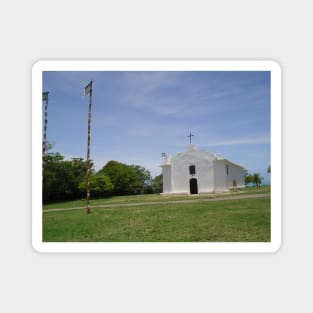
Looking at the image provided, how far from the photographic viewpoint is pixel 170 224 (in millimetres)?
4926

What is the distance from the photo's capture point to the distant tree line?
5.00 m

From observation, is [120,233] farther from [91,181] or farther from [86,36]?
[86,36]

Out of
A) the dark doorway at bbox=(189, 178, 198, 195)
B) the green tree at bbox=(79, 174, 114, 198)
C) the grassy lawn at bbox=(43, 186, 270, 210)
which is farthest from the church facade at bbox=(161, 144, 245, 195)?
the green tree at bbox=(79, 174, 114, 198)

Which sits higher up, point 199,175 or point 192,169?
point 192,169

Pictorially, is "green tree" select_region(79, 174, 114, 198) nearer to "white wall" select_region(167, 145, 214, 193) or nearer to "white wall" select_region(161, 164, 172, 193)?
"white wall" select_region(161, 164, 172, 193)

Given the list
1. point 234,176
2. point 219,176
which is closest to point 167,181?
point 219,176

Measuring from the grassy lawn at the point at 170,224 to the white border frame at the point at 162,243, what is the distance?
105 mm

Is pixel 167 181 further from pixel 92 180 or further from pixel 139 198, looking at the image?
pixel 92 180

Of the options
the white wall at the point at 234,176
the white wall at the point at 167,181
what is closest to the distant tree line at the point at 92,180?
the white wall at the point at 167,181

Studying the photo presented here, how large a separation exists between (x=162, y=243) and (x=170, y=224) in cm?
63

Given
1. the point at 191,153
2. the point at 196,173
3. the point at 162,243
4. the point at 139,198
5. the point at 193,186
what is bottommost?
the point at 162,243

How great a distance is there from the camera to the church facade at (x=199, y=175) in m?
6.42
